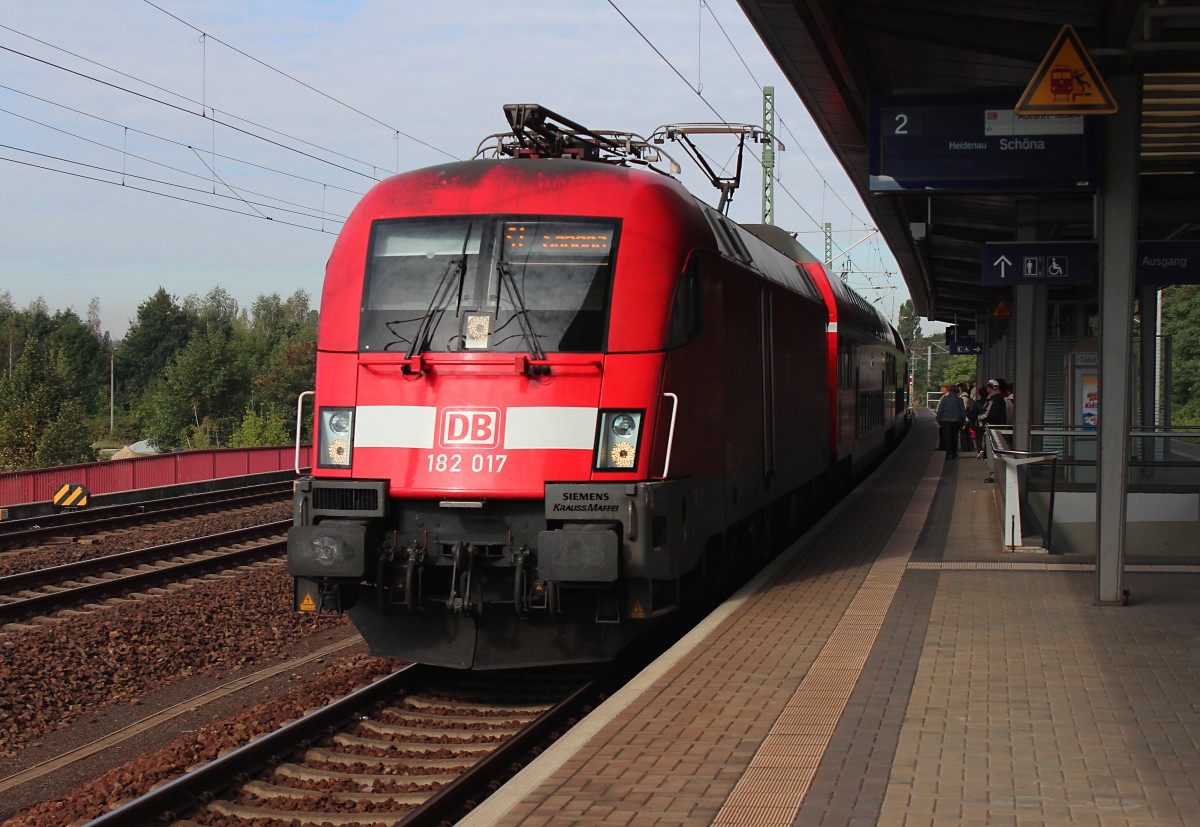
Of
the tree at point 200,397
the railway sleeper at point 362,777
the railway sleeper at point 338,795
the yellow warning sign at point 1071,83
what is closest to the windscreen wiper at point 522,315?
the railway sleeper at point 362,777

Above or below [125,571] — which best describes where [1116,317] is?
above

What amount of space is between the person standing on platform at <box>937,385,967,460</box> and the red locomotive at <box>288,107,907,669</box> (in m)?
20.3

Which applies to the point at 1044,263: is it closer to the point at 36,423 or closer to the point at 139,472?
the point at 139,472

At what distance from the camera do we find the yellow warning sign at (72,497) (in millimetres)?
22562

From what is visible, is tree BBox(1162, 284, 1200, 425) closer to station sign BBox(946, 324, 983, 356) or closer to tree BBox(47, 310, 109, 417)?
station sign BBox(946, 324, 983, 356)

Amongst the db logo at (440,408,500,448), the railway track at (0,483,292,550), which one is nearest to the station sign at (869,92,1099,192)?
the db logo at (440,408,500,448)

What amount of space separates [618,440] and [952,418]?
21602 millimetres

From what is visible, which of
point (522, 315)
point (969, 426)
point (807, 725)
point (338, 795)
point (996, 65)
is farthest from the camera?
point (969, 426)

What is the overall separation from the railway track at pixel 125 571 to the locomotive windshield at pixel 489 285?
5.72 metres

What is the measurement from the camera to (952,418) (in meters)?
28.2

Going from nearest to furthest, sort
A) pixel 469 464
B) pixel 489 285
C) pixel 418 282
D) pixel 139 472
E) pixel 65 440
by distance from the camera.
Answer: pixel 469 464 < pixel 489 285 < pixel 418 282 < pixel 139 472 < pixel 65 440

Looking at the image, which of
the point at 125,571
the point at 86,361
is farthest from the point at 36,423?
the point at 86,361

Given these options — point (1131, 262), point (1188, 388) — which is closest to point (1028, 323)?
point (1131, 262)

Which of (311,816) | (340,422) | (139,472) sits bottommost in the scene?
(311,816)
